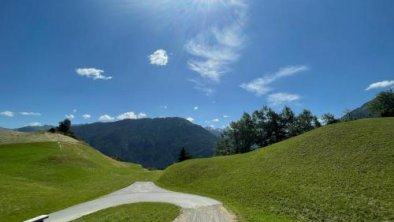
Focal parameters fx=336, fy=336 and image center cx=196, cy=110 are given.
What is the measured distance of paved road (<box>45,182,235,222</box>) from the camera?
99.5 feet

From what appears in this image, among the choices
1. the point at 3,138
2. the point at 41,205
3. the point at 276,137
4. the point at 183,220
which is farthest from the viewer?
the point at 276,137

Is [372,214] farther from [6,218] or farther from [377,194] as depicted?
[6,218]

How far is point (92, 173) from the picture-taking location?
80.7 meters

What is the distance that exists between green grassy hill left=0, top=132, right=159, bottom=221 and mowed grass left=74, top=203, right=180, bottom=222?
8.73 metres

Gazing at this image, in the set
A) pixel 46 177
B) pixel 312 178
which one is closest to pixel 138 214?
pixel 312 178

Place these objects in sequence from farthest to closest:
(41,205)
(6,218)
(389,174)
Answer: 1. (41,205)
2. (389,174)
3. (6,218)

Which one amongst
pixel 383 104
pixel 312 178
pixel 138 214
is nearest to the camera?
pixel 138 214

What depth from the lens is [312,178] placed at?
42844mm

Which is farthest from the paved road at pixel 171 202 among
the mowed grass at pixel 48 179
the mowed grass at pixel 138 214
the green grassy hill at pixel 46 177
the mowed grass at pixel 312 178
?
the green grassy hill at pixel 46 177

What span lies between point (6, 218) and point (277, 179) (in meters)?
33.0

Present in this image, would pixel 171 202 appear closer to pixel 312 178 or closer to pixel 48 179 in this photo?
pixel 312 178

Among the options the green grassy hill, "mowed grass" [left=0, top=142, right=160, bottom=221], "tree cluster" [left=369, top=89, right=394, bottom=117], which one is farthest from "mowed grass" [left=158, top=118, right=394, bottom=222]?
"tree cluster" [left=369, top=89, right=394, bottom=117]

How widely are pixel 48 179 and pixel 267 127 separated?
87002mm

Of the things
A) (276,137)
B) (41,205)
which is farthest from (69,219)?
(276,137)
